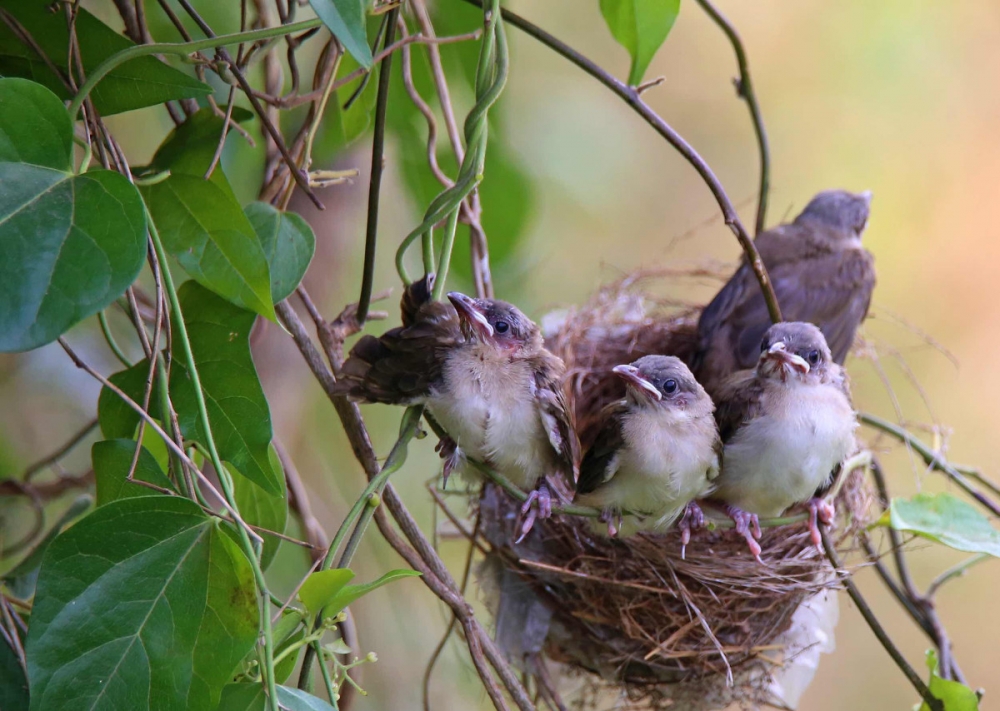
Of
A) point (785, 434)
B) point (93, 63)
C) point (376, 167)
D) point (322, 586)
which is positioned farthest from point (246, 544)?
point (785, 434)

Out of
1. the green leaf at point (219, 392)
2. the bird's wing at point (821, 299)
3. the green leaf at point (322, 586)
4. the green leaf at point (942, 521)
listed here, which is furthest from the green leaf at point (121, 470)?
the bird's wing at point (821, 299)

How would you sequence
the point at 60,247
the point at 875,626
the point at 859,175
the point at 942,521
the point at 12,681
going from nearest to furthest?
the point at 60,247 → the point at 12,681 → the point at 875,626 → the point at 942,521 → the point at 859,175

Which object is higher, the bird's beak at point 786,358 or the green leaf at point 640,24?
the green leaf at point 640,24

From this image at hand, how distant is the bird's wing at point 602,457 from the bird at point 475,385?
0.04 meters

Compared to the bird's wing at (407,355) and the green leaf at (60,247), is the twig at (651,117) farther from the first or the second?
the green leaf at (60,247)

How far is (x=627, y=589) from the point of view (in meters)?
1.77

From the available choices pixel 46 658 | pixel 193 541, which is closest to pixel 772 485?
pixel 193 541

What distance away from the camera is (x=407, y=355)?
1.35 m

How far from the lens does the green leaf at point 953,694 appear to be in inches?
57.8

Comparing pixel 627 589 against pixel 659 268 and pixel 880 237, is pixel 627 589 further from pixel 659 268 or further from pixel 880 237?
pixel 880 237

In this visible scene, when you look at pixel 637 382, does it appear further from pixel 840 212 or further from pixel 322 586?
pixel 840 212

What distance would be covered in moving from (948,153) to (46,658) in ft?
12.0

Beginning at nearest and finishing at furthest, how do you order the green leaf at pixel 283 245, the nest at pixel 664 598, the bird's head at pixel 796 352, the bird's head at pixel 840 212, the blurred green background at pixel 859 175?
the green leaf at pixel 283 245 → the bird's head at pixel 796 352 → the nest at pixel 664 598 → the bird's head at pixel 840 212 → the blurred green background at pixel 859 175

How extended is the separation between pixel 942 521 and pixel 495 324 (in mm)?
870
